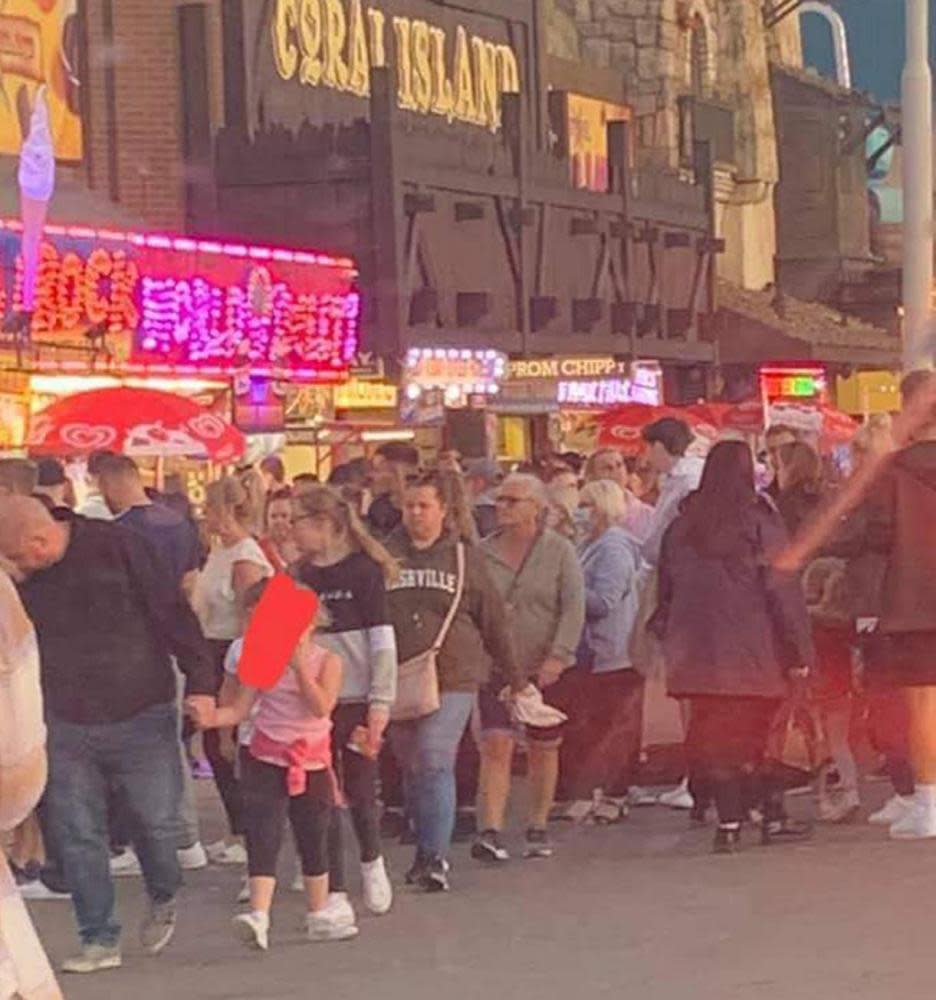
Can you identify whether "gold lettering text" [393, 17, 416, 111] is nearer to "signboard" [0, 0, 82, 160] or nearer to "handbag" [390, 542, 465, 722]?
"signboard" [0, 0, 82, 160]

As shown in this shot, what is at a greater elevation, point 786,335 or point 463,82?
point 463,82

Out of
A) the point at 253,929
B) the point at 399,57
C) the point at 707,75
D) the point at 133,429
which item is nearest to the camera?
the point at 253,929

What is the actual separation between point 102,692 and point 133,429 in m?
8.42

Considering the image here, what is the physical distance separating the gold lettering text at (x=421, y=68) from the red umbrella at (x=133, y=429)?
14255 mm

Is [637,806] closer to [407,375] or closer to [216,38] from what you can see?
[407,375]

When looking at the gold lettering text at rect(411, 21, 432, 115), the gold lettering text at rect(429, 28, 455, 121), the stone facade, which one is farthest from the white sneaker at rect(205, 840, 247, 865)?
the stone facade

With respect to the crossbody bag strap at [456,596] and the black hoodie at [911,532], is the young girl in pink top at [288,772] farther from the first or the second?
the black hoodie at [911,532]

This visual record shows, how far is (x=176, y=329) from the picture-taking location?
23000mm

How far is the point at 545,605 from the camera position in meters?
13.1

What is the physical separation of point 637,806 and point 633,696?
0.80 meters

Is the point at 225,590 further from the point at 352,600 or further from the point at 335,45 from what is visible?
the point at 335,45

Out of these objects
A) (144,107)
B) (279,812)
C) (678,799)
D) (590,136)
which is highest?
(590,136)

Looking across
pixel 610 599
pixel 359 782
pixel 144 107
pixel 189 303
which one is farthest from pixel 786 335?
pixel 359 782

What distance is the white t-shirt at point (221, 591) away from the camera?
504 inches
